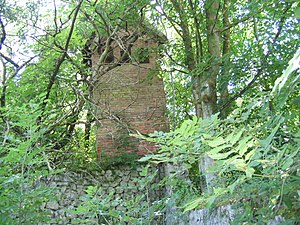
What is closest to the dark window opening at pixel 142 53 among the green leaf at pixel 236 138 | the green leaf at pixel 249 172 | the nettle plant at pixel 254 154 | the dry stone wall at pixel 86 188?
the dry stone wall at pixel 86 188

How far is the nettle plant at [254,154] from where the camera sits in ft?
5.27

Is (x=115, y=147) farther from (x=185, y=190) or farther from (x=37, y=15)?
(x=185, y=190)

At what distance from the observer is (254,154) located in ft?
5.39

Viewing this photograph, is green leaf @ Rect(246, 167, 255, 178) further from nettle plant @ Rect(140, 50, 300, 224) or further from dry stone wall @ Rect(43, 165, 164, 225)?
dry stone wall @ Rect(43, 165, 164, 225)

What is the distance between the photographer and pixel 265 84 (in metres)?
7.51

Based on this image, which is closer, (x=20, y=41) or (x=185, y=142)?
(x=185, y=142)

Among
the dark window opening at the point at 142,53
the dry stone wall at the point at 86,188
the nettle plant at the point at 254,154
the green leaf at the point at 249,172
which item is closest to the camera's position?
the green leaf at the point at 249,172

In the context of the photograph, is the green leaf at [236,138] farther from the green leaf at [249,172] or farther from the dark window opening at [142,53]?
the dark window opening at [142,53]

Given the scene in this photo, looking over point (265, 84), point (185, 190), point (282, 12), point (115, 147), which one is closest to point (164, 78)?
point (115, 147)

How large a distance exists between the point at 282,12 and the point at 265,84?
6.00ft

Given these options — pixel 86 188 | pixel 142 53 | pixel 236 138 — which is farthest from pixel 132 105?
pixel 236 138

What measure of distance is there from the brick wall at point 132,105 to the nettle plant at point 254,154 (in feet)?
21.6

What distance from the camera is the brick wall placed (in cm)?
929

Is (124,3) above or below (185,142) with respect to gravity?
above
